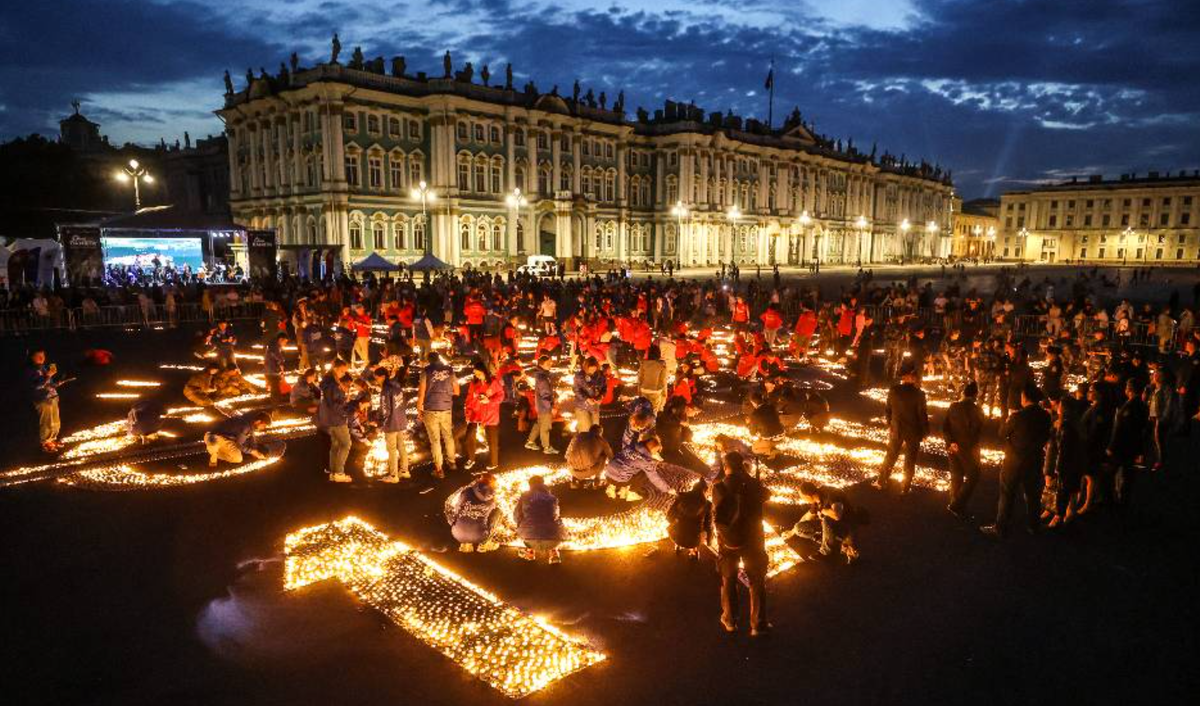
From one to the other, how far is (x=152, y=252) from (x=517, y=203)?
3176 cm

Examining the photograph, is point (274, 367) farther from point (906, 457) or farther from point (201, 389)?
point (906, 457)

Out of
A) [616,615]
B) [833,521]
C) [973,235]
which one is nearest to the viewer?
[616,615]

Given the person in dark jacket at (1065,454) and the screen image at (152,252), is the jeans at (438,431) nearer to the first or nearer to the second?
the person in dark jacket at (1065,454)

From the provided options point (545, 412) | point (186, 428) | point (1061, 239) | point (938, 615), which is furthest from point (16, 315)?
point (1061, 239)

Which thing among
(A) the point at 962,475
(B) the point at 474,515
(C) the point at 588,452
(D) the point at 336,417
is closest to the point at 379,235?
(D) the point at 336,417

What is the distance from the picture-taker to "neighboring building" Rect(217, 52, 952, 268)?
54.5 meters

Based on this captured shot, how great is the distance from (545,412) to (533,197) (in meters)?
55.2

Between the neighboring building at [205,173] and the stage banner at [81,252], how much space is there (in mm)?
54551

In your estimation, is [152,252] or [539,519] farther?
[152,252]

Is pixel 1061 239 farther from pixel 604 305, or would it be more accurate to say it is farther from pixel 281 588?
pixel 281 588

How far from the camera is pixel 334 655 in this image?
6.10 metres

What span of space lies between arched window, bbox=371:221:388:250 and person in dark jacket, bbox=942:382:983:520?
53.1 metres

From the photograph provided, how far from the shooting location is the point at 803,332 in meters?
19.3

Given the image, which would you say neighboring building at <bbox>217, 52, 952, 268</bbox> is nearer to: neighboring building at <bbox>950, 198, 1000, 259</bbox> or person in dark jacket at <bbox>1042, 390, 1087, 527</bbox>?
person in dark jacket at <bbox>1042, 390, 1087, 527</bbox>
